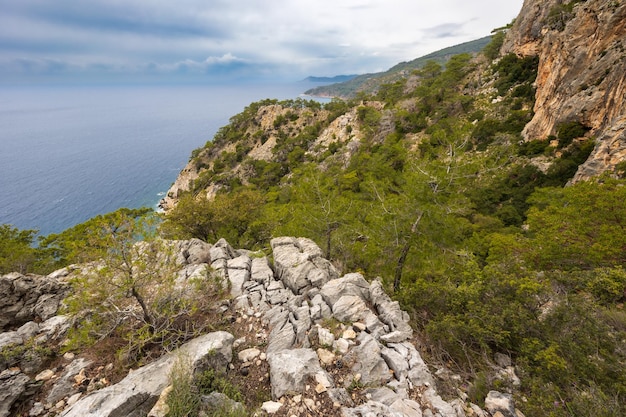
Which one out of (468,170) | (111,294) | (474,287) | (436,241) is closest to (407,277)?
(436,241)

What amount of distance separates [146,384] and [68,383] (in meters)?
2.62

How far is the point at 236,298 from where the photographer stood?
32.1ft

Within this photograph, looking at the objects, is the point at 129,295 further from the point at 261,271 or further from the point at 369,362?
the point at 369,362

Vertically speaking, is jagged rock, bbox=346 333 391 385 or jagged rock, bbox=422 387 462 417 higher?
jagged rock, bbox=346 333 391 385

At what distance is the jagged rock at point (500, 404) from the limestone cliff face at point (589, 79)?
68.3 ft

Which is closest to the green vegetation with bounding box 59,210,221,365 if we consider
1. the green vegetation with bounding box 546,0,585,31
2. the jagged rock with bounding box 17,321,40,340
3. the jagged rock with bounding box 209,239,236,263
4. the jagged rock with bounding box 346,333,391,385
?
the jagged rock with bounding box 17,321,40,340

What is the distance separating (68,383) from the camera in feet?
21.3

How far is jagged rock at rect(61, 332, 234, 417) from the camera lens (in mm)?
5152

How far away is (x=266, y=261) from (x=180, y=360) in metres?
7.21

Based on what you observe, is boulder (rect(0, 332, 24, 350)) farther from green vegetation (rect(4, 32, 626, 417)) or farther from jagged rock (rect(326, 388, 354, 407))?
jagged rock (rect(326, 388, 354, 407))

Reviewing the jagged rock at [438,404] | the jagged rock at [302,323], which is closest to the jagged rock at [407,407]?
the jagged rock at [438,404]

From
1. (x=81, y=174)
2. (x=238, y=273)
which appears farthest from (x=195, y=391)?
(x=81, y=174)

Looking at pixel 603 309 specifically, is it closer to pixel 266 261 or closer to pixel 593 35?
pixel 266 261

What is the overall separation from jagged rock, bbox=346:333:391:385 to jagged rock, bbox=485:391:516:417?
235cm
